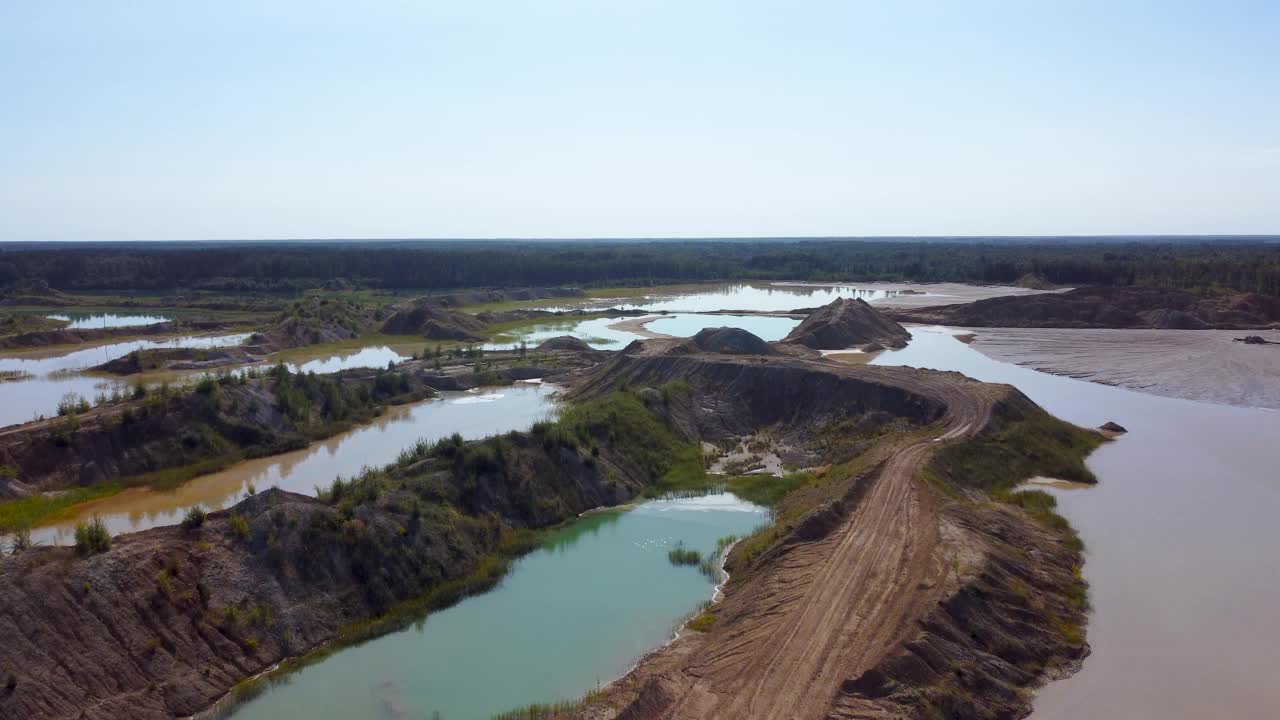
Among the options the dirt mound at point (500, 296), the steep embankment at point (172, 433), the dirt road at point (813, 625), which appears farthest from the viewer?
the dirt mound at point (500, 296)

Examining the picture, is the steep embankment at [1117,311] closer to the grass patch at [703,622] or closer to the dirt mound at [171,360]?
the dirt mound at [171,360]

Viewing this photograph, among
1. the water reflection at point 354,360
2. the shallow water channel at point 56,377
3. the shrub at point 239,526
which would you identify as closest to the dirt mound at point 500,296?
the water reflection at point 354,360

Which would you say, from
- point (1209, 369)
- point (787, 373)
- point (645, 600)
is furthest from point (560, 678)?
point (1209, 369)

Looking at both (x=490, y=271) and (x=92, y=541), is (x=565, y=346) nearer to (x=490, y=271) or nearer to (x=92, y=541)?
(x=92, y=541)

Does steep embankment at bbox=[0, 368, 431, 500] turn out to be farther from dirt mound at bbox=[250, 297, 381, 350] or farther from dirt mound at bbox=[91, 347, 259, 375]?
dirt mound at bbox=[250, 297, 381, 350]

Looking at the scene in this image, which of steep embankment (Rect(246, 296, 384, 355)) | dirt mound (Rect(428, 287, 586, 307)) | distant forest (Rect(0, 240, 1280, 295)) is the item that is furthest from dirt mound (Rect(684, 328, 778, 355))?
distant forest (Rect(0, 240, 1280, 295))

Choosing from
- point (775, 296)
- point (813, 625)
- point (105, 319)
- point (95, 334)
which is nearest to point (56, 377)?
point (95, 334)
